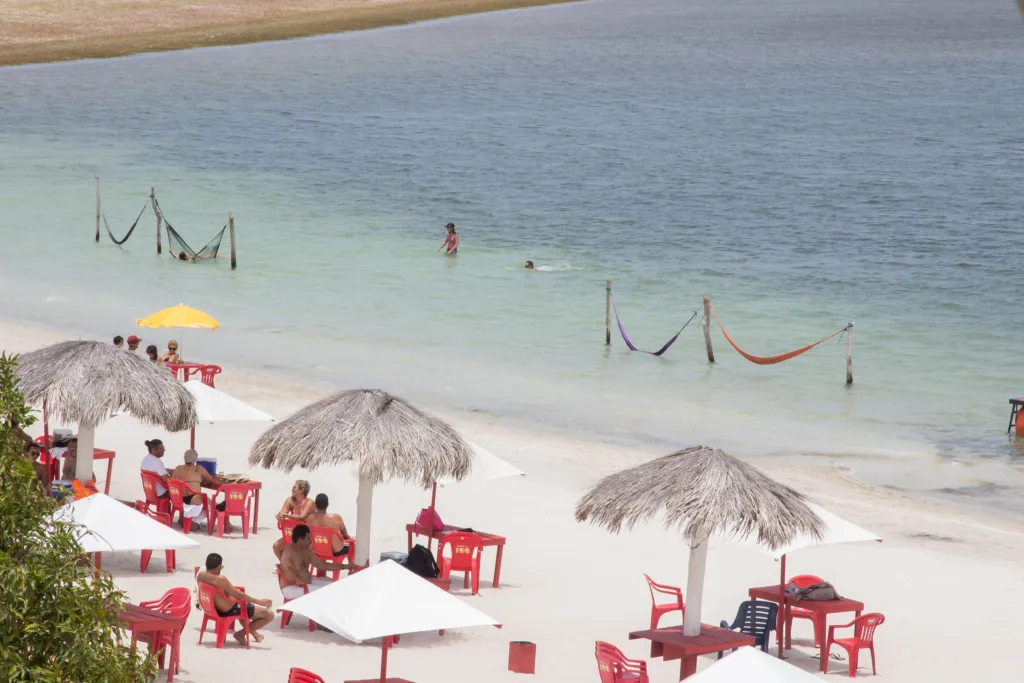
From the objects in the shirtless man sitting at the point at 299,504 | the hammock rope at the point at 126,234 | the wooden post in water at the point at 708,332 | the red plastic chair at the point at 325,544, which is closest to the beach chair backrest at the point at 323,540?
the red plastic chair at the point at 325,544

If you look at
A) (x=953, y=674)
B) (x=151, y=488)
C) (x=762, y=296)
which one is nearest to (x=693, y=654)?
(x=953, y=674)

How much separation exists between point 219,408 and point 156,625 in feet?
17.0

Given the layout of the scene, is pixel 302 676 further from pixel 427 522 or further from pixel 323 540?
pixel 427 522

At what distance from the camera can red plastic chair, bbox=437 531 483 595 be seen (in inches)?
503

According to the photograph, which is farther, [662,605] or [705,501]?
[662,605]

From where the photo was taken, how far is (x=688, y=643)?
10648 mm

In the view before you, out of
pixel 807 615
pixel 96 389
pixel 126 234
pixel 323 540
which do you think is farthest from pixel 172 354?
pixel 126 234

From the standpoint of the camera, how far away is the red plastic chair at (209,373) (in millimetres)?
19625

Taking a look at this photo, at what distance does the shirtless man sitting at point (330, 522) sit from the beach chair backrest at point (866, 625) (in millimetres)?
4737

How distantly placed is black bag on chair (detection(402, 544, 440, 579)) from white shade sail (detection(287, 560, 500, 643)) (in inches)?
95.3

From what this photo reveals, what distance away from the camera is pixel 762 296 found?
33.0m

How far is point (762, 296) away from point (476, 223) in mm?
11673

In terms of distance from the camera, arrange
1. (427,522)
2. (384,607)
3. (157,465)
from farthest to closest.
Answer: (157,465) < (427,522) < (384,607)

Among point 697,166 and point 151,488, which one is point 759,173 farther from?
point 151,488
